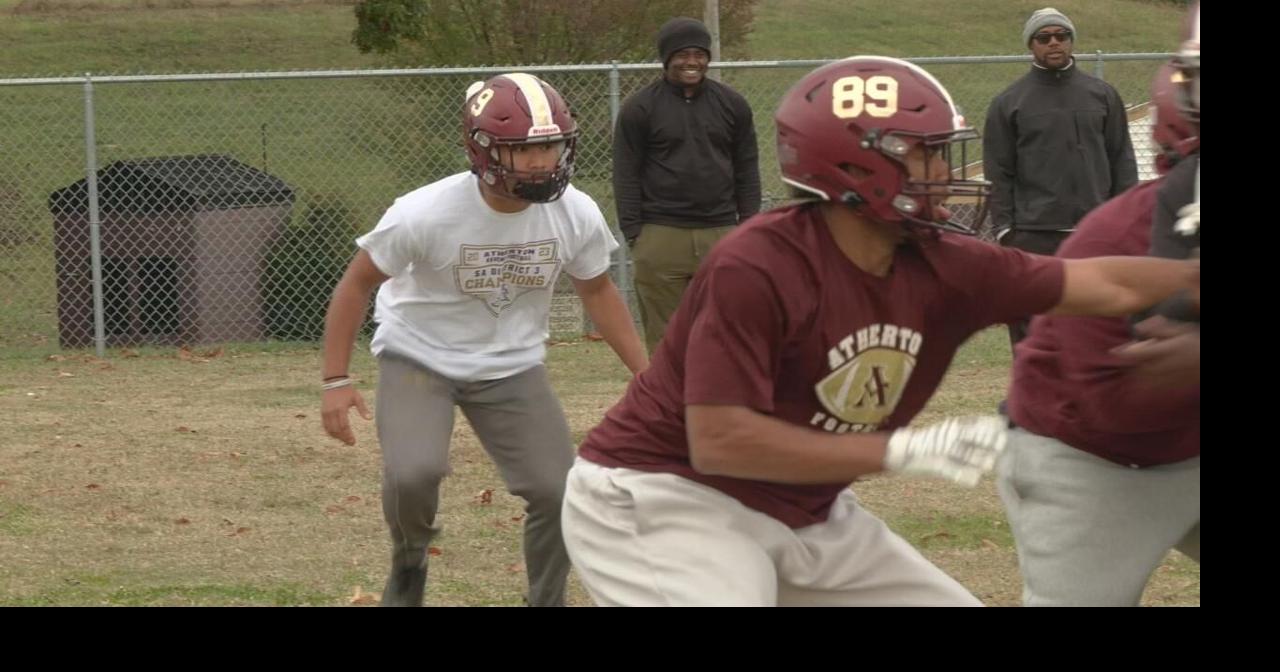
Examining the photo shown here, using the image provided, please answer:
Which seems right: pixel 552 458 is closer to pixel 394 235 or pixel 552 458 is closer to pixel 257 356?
pixel 394 235

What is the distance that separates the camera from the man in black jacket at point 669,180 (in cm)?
1033

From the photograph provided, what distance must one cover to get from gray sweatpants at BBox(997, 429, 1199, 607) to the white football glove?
589mm

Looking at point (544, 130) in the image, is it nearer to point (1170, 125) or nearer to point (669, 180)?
point (1170, 125)

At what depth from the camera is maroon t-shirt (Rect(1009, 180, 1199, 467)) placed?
4.05 meters

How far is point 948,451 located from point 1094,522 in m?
0.83

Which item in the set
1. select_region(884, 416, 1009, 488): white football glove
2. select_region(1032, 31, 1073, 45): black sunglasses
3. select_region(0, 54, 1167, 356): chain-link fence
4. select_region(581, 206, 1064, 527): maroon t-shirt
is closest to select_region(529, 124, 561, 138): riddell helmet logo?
select_region(581, 206, 1064, 527): maroon t-shirt

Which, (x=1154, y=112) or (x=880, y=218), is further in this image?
(x=1154, y=112)

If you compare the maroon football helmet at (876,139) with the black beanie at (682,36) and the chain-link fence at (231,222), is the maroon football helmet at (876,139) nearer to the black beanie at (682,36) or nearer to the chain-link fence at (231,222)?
the black beanie at (682,36)

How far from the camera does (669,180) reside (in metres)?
10.4

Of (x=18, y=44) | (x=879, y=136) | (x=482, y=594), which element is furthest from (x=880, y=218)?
(x=18, y=44)

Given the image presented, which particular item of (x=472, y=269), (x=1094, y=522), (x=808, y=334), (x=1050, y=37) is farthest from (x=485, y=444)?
(x=1050, y=37)
